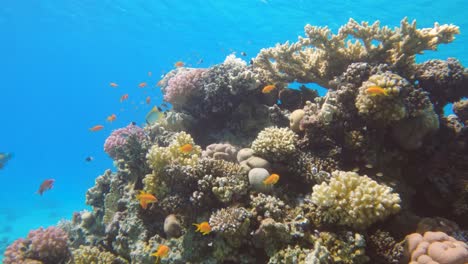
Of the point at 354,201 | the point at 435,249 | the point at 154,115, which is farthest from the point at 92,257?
the point at 435,249

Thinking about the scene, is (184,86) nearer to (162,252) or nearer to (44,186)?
(162,252)

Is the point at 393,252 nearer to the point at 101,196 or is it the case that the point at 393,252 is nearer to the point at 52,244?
the point at 52,244

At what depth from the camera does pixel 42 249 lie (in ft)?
22.9

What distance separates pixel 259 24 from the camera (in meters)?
42.8

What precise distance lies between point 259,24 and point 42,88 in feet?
225

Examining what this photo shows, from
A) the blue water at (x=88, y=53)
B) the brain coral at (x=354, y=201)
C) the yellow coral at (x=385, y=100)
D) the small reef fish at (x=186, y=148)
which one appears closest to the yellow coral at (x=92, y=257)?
the small reef fish at (x=186, y=148)

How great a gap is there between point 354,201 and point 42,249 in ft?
23.7

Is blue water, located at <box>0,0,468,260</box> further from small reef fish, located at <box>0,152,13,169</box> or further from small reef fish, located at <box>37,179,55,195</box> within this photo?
small reef fish, located at <box>37,179,55,195</box>

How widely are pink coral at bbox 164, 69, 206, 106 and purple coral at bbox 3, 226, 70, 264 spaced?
4530 mm

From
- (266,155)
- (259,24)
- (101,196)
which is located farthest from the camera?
(259,24)

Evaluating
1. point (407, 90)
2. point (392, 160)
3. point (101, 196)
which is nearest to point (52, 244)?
point (101, 196)

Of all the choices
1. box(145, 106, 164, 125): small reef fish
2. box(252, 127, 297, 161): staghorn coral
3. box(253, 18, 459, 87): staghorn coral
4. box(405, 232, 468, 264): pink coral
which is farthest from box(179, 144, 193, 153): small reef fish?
box(405, 232, 468, 264): pink coral

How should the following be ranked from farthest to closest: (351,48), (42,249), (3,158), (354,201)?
1. (3,158)
2. (42,249)
3. (351,48)
4. (354,201)

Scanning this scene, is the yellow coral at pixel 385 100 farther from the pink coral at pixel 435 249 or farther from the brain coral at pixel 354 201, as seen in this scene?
the pink coral at pixel 435 249
